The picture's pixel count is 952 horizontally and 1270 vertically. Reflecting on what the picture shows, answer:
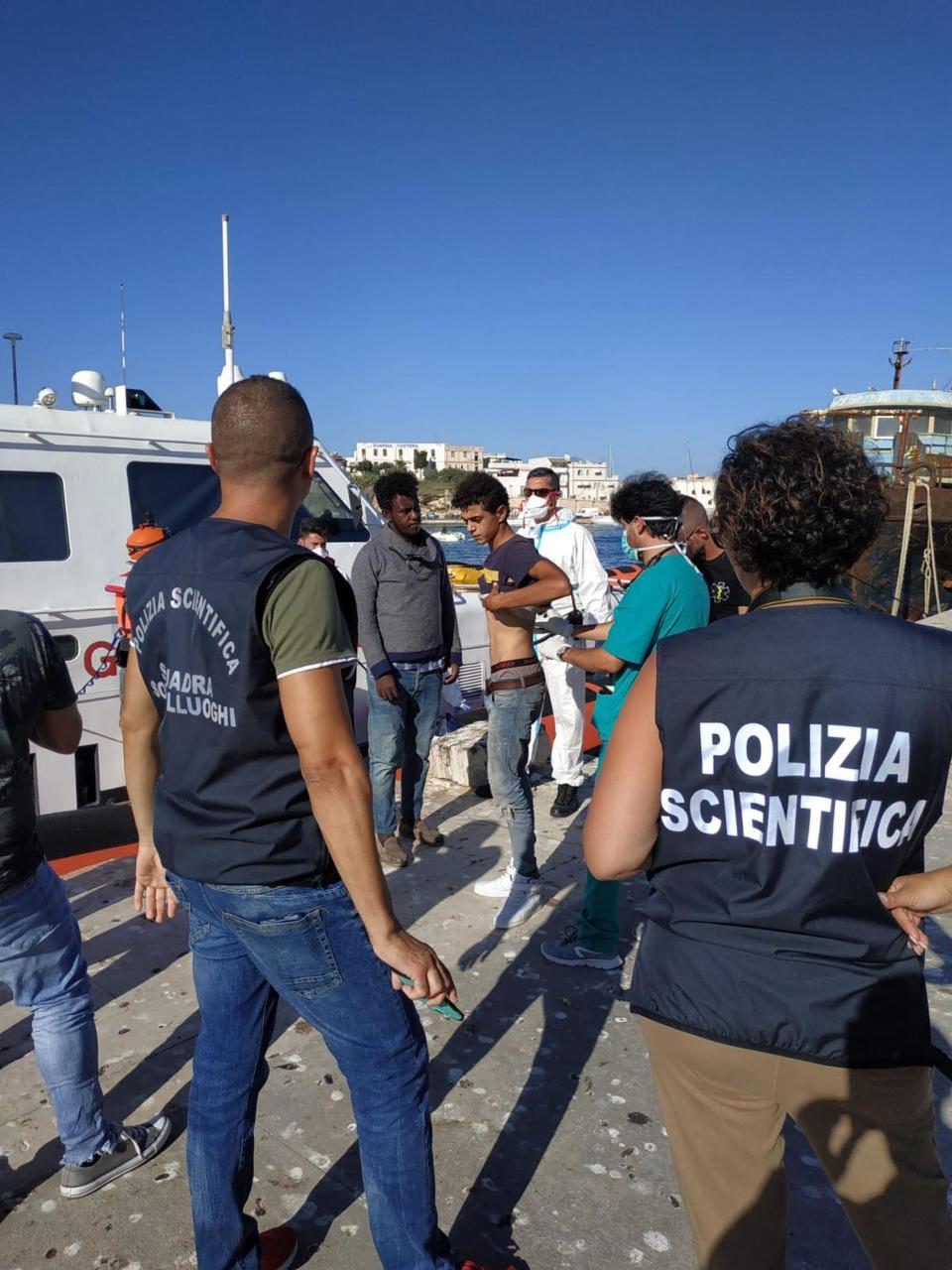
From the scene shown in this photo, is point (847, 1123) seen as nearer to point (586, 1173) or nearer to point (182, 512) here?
point (586, 1173)

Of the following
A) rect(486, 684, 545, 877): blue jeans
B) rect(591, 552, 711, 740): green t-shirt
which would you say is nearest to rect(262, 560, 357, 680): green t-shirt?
rect(591, 552, 711, 740): green t-shirt

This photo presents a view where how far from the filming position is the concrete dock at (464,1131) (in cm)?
228

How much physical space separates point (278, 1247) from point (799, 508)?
7.28 feet

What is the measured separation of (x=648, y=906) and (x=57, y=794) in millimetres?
4640

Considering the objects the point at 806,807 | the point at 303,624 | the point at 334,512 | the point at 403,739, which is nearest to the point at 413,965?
the point at 303,624

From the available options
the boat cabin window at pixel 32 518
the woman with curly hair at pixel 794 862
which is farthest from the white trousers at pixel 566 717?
the woman with curly hair at pixel 794 862

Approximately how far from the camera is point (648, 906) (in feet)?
5.27

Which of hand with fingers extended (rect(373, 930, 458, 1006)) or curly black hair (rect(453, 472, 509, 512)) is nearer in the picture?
hand with fingers extended (rect(373, 930, 458, 1006))

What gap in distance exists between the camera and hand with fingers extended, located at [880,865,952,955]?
1.46m

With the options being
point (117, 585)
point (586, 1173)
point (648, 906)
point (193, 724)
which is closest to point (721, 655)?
point (648, 906)

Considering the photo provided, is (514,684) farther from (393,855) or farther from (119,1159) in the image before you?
(119,1159)

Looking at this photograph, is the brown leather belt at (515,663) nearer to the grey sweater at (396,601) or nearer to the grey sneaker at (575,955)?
the grey sweater at (396,601)

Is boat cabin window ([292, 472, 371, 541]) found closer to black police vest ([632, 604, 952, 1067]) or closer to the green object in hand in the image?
the green object in hand

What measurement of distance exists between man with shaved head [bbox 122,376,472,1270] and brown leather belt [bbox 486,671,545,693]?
7.53 feet
